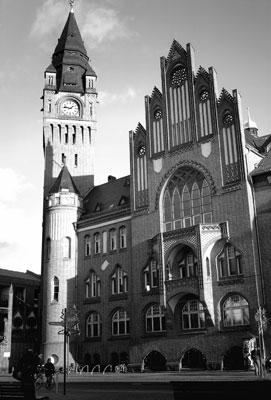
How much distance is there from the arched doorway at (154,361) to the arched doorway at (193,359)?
7.09 feet

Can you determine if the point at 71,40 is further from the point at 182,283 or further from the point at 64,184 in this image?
the point at 182,283

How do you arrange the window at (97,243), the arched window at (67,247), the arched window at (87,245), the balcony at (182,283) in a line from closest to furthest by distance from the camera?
1. the balcony at (182,283)
2. the window at (97,243)
3. the arched window at (87,245)
4. the arched window at (67,247)

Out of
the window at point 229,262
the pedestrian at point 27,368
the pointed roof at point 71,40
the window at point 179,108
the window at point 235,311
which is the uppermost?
the pointed roof at point 71,40

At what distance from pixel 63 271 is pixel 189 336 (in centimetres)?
1581

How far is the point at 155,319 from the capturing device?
4241 cm

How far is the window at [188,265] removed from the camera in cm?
4012

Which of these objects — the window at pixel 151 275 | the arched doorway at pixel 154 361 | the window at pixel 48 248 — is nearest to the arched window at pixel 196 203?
the window at pixel 151 275

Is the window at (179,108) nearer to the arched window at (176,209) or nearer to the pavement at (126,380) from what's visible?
the arched window at (176,209)

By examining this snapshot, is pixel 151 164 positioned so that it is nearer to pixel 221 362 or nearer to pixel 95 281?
pixel 95 281

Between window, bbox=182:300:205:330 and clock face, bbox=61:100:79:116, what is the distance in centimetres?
2979

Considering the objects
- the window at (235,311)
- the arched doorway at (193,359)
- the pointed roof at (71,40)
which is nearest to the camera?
the window at (235,311)

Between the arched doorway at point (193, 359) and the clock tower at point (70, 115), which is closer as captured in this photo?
the arched doorway at point (193, 359)

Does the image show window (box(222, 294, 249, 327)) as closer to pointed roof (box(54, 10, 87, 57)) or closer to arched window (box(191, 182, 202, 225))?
arched window (box(191, 182, 202, 225))

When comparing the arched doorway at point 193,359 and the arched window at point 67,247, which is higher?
the arched window at point 67,247
